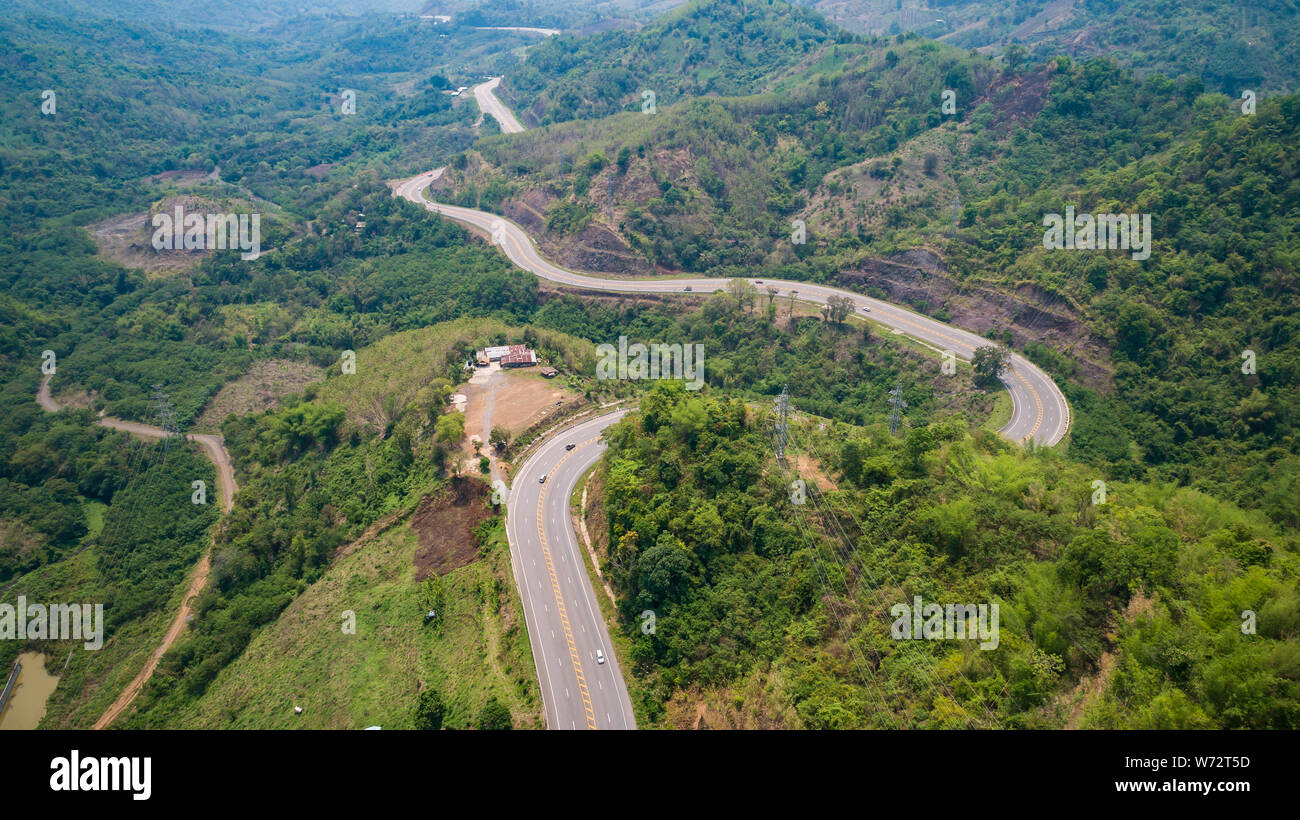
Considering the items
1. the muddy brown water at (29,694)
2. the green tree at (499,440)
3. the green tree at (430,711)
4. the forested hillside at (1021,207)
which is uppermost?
the forested hillside at (1021,207)

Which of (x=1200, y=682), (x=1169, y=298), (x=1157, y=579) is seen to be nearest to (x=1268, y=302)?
(x=1169, y=298)

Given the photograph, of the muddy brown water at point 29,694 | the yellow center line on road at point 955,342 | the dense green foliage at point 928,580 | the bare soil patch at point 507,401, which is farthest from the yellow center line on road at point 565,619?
the yellow center line on road at point 955,342

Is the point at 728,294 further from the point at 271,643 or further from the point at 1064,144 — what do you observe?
the point at 271,643

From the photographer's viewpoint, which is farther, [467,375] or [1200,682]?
[467,375]

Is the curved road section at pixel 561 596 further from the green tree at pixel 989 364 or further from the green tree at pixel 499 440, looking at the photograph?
the green tree at pixel 989 364

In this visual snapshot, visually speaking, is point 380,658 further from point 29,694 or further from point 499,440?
point 29,694

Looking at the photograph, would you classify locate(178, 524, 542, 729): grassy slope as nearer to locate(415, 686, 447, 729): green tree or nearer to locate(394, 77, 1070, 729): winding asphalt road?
locate(415, 686, 447, 729): green tree
